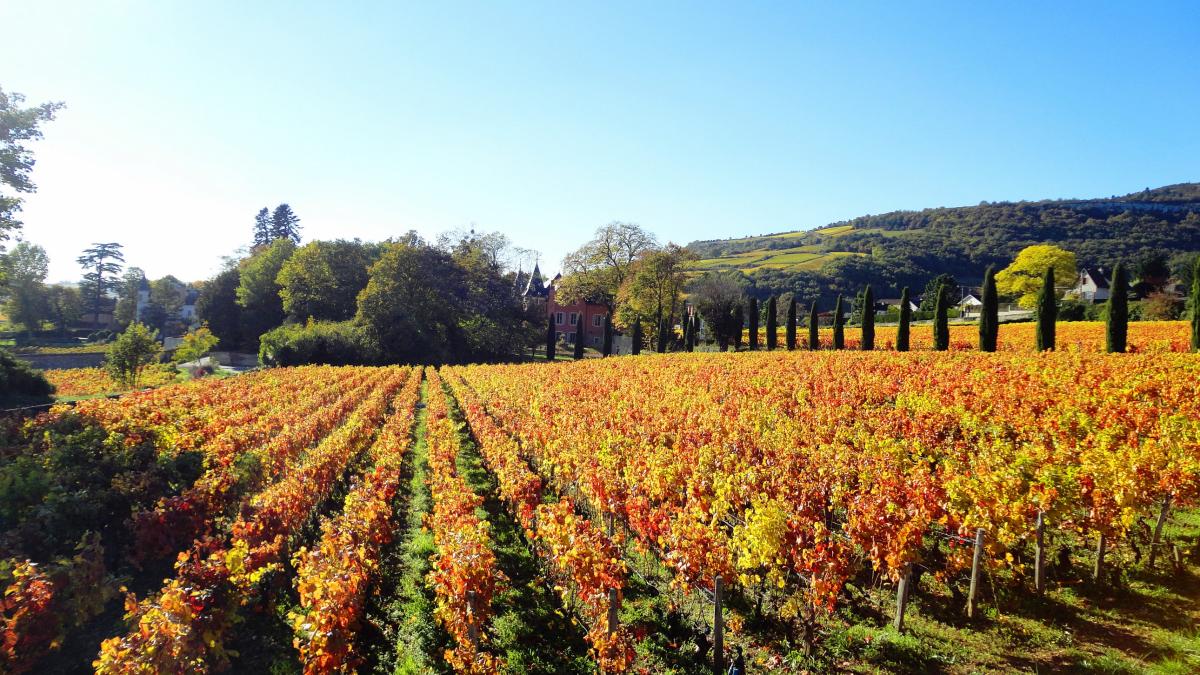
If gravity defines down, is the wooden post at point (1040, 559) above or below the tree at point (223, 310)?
below

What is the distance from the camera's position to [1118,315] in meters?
23.2

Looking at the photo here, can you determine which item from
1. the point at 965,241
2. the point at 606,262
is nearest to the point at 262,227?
the point at 606,262

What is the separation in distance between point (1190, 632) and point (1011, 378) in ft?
38.1

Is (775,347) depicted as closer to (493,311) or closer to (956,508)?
(493,311)

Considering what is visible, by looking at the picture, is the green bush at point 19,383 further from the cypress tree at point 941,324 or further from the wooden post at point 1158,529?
the cypress tree at point 941,324

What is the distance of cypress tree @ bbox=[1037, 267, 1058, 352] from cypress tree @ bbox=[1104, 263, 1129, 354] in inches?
77.9

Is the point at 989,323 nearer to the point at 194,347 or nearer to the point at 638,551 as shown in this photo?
the point at 638,551

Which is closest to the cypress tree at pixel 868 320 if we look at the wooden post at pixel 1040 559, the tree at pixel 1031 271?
the wooden post at pixel 1040 559

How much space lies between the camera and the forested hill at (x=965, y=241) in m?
97.2

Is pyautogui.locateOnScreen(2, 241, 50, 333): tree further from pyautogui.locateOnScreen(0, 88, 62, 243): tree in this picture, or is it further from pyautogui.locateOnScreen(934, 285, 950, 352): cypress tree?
pyautogui.locateOnScreen(934, 285, 950, 352): cypress tree

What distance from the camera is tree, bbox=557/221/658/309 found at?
185ft

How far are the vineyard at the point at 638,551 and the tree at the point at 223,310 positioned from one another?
165 feet

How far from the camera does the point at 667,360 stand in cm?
3259

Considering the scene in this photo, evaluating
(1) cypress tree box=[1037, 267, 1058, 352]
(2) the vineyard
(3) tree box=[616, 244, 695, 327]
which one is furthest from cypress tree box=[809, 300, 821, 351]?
(2) the vineyard
